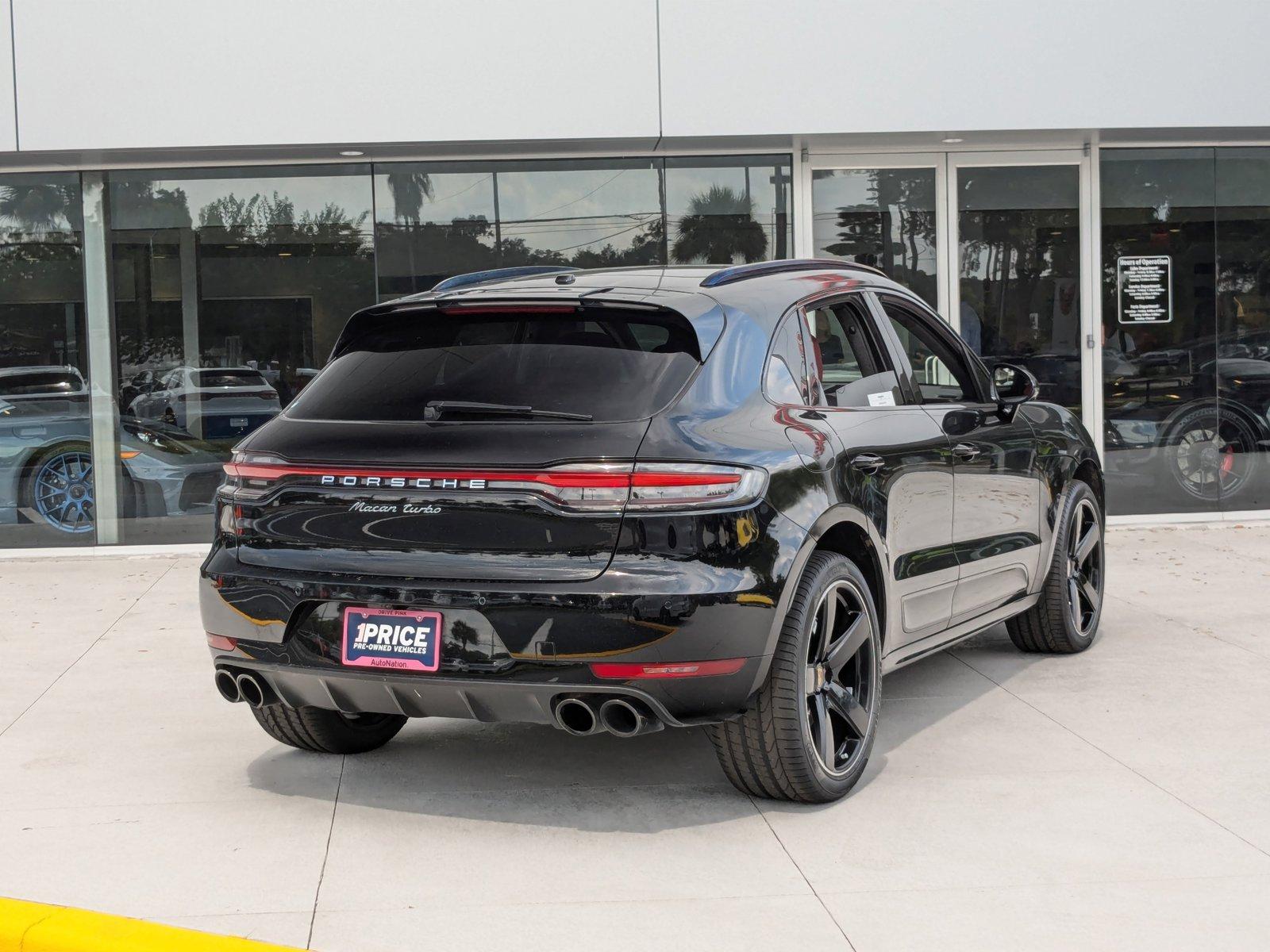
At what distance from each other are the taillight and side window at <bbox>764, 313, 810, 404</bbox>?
0.43m

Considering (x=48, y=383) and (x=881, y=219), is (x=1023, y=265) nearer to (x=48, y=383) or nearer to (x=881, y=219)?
(x=881, y=219)

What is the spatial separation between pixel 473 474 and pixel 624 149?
25.5 ft

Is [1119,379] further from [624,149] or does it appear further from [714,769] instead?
[714,769]

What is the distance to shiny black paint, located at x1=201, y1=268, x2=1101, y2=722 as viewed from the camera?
427 cm

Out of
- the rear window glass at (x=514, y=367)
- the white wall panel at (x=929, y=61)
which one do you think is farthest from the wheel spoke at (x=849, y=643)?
the white wall panel at (x=929, y=61)

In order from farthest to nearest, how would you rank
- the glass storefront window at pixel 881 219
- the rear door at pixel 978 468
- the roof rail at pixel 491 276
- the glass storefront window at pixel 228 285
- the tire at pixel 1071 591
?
the glass storefront window at pixel 881 219
the glass storefront window at pixel 228 285
the tire at pixel 1071 591
the rear door at pixel 978 468
the roof rail at pixel 491 276

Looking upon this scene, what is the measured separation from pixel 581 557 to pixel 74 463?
879cm

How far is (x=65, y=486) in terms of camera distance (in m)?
11.9

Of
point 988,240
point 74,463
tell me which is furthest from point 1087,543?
point 74,463

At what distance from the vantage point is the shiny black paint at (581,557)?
4.27 m

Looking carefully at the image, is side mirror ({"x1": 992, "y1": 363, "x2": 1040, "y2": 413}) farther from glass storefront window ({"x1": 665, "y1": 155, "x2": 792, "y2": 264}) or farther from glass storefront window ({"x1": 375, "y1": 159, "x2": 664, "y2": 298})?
glass storefront window ({"x1": 375, "y1": 159, "x2": 664, "y2": 298})

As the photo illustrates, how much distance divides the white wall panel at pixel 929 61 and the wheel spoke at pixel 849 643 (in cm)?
678

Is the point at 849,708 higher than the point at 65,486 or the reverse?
the reverse

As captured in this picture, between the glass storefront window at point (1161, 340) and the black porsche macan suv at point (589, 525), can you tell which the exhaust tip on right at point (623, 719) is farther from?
the glass storefront window at point (1161, 340)
